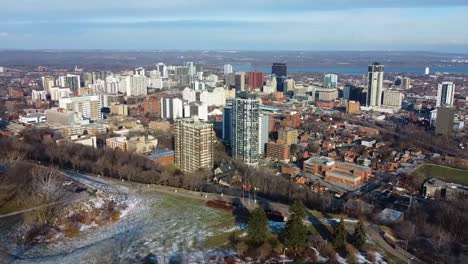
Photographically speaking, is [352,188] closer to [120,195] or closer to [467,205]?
[467,205]

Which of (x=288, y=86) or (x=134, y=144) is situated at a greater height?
(x=288, y=86)

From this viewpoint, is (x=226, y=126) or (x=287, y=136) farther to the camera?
(x=226, y=126)

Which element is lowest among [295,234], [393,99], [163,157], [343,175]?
[343,175]

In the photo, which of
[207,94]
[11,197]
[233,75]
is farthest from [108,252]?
[233,75]

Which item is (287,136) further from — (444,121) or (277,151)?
(444,121)

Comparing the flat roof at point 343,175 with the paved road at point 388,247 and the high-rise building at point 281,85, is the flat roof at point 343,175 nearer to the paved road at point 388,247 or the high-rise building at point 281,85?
the paved road at point 388,247

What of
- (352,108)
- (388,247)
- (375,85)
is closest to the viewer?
(388,247)

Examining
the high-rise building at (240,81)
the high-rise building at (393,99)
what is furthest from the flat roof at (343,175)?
the high-rise building at (240,81)

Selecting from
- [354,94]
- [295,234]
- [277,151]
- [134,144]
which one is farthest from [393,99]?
[295,234]

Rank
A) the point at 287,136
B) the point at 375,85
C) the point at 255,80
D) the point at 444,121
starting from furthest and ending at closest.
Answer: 1. the point at 255,80
2. the point at 375,85
3. the point at 444,121
4. the point at 287,136

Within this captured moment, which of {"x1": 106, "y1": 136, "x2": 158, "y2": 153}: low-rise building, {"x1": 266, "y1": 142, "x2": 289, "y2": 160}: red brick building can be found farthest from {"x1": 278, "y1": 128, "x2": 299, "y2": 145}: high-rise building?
{"x1": 106, "y1": 136, "x2": 158, "y2": 153}: low-rise building
